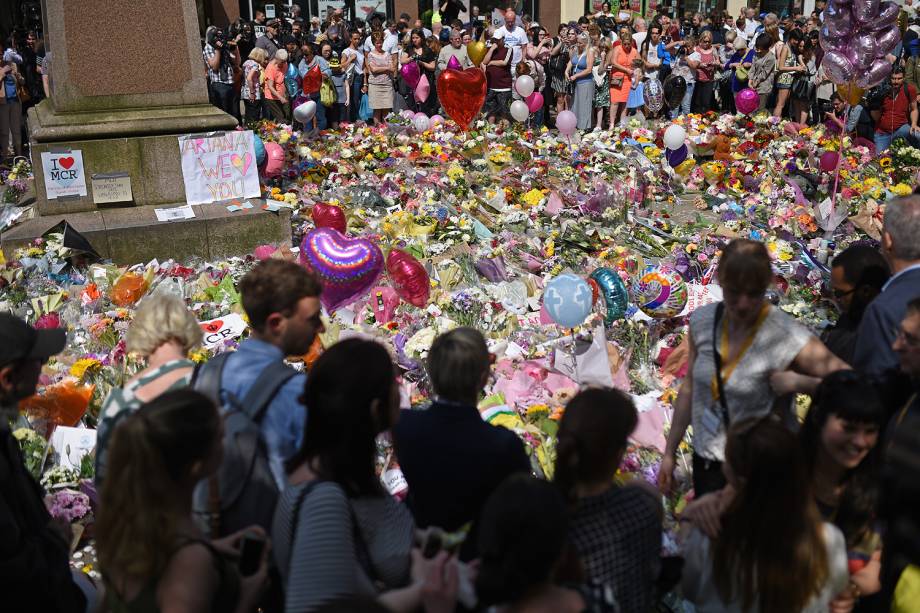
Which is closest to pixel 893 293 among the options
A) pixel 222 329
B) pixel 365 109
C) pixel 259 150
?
pixel 222 329

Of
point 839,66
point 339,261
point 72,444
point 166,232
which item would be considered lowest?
point 72,444

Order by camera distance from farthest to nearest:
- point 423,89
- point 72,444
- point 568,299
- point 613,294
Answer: point 423,89 < point 613,294 < point 568,299 < point 72,444

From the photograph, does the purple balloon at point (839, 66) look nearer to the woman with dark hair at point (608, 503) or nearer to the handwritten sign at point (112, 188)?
the handwritten sign at point (112, 188)

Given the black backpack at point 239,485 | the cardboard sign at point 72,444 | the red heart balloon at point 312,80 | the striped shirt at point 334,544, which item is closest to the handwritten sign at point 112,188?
the cardboard sign at point 72,444

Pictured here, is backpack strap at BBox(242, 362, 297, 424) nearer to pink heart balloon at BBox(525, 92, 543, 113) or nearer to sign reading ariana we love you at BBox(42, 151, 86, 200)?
sign reading ariana we love you at BBox(42, 151, 86, 200)

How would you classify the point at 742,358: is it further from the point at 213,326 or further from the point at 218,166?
the point at 218,166

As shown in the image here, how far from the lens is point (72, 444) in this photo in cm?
404

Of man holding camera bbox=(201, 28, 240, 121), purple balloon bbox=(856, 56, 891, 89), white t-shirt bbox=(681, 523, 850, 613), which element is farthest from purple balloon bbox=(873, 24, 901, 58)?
man holding camera bbox=(201, 28, 240, 121)

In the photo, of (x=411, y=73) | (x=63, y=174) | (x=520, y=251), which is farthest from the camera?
(x=411, y=73)

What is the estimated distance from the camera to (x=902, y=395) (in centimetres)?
263

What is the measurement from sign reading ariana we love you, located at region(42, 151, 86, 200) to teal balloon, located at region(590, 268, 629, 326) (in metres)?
3.85

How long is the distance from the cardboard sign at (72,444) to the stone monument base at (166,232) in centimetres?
257

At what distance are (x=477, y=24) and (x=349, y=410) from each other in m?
17.9

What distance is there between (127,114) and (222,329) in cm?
220
